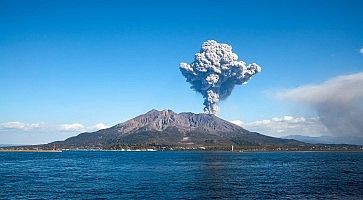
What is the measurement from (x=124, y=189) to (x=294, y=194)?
2460cm

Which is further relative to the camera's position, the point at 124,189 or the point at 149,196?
the point at 124,189

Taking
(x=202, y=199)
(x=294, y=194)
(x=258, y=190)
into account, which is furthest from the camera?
(x=258, y=190)

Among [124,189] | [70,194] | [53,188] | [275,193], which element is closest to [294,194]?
[275,193]

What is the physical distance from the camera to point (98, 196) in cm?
5831

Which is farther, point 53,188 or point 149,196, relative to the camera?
point 53,188

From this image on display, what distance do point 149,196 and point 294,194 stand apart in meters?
19.6

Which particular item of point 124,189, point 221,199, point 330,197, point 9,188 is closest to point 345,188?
point 330,197

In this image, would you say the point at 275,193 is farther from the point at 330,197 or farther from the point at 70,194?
the point at 70,194

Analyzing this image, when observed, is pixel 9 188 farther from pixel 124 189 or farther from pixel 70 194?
pixel 124 189

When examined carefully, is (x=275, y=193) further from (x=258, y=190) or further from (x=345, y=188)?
(x=345, y=188)

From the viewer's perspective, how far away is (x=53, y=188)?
221ft

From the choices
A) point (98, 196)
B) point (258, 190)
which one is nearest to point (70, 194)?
point (98, 196)

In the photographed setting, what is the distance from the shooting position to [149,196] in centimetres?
5803

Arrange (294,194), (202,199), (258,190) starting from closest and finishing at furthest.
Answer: (202,199) → (294,194) → (258,190)
